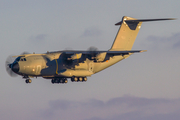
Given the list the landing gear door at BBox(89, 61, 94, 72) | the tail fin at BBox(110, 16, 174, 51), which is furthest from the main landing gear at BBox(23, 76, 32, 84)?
the tail fin at BBox(110, 16, 174, 51)

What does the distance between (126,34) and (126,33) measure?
0.35 ft

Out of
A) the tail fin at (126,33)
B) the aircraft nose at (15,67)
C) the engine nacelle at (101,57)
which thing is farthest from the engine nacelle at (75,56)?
the aircraft nose at (15,67)

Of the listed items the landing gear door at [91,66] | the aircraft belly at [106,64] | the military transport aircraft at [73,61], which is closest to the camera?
the military transport aircraft at [73,61]

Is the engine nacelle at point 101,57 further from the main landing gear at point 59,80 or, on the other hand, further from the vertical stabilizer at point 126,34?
the main landing gear at point 59,80

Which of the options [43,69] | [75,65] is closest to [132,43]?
[75,65]

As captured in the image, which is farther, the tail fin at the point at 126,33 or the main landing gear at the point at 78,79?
the tail fin at the point at 126,33

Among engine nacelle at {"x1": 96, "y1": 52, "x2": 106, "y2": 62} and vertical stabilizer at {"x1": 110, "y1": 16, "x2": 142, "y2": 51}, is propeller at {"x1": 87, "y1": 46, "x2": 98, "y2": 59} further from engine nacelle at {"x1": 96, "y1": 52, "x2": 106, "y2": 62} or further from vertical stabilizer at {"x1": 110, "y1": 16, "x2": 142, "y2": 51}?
vertical stabilizer at {"x1": 110, "y1": 16, "x2": 142, "y2": 51}

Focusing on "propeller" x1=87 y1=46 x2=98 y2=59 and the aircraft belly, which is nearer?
"propeller" x1=87 y1=46 x2=98 y2=59

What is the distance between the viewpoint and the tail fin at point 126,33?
36.9m

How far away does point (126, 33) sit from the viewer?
3712cm

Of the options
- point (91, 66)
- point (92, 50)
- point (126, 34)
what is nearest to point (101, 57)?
point (92, 50)

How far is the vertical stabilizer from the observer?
36906 millimetres

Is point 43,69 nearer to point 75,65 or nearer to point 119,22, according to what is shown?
point 75,65

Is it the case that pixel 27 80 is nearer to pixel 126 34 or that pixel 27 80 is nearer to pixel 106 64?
pixel 106 64
